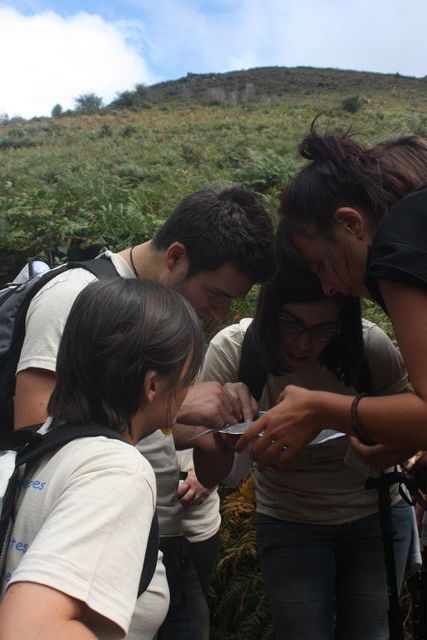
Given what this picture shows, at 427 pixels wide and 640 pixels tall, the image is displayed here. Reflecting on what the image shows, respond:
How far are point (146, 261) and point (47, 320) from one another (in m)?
0.79

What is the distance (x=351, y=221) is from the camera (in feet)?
7.26

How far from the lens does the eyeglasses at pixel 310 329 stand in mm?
2703

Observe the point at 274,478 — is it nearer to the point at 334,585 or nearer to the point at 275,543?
the point at 275,543

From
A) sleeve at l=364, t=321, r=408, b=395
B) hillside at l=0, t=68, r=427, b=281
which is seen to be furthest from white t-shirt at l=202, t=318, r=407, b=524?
hillside at l=0, t=68, r=427, b=281

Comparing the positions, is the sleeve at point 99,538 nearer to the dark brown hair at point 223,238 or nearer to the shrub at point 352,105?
the dark brown hair at point 223,238

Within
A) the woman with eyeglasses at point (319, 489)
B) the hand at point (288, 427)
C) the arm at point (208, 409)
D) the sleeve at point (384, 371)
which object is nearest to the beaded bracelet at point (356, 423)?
the hand at point (288, 427)

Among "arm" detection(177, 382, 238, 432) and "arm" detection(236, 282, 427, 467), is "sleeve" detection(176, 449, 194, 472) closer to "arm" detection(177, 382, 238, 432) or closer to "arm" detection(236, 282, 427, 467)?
"arm" detection(177, 382, 238, 432)

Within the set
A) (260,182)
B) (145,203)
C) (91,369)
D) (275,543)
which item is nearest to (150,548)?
(91,369)

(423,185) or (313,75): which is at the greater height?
(313,75)

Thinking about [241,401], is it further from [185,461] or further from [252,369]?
[185,461]

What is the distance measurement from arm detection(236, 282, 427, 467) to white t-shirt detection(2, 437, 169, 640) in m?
0.75

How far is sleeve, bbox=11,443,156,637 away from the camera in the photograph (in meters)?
1.25

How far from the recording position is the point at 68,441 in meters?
1.54

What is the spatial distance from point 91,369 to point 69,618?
61 cm
